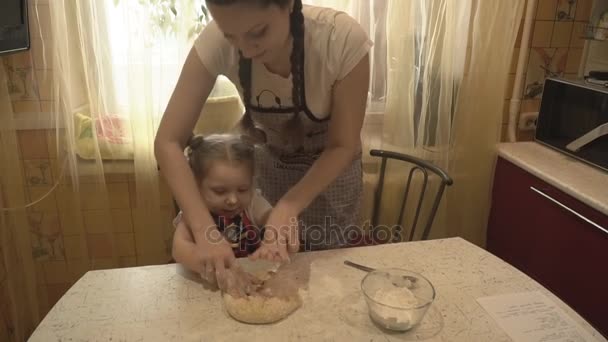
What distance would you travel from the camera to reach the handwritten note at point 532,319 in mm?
883

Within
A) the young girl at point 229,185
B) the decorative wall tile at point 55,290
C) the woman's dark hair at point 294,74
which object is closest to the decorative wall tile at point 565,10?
the woman's dark hair at point 294,74

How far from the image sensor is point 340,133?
3.67 feet

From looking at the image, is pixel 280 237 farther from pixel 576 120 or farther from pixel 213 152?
pixel 576 120

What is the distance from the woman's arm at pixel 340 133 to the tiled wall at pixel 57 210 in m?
0.93

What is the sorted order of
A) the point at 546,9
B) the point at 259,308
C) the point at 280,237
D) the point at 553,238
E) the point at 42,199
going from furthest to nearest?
the point at 546,9, the point at 42,199, the point at 553,238, the point at 280,237, the point at 259,308

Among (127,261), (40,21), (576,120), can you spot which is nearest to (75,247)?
(127,261)

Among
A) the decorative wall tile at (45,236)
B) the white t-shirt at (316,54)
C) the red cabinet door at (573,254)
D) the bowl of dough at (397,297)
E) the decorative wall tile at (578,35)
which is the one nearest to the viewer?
the bowl of dough at (397,297)

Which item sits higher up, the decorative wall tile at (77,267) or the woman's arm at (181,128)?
the woman's arm at (181,128)

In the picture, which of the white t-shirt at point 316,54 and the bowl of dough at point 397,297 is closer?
the bowl of dough at point 397,297

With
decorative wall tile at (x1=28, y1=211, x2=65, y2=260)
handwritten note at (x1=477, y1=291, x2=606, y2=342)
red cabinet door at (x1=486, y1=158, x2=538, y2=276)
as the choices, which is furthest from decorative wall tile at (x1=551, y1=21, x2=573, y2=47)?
decorative wall tile at (x1=28, y1=211, x2=65, y2=260)

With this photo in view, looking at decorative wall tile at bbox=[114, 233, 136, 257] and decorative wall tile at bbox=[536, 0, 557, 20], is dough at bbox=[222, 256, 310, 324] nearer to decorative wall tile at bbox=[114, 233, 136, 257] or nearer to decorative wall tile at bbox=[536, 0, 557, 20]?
decorative wall tile at bbox=[114, 233, 136, 257]

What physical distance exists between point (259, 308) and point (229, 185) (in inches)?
14.9

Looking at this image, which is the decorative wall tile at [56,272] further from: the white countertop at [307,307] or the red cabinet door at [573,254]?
the red cabinet door at [573,254]

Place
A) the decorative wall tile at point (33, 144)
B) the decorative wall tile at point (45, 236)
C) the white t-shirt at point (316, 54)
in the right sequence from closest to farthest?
the white t-shirt at point (316, 54), the decorative wall tile at point (33, 144), the decorative wall tile at point (45, 236)
